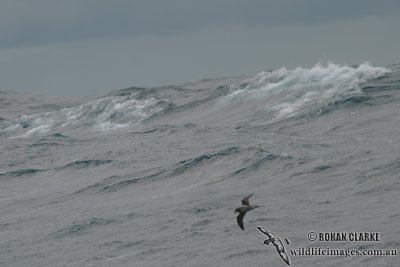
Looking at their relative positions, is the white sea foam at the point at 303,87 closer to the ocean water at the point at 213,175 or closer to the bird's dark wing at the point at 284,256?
the ocean water at the point at 213,175

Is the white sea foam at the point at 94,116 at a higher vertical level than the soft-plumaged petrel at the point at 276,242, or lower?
higher

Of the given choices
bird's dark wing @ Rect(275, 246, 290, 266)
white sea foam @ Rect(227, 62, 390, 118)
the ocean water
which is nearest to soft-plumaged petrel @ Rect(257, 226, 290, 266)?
bird's dark wing @ Rect(275, 246, 290, 266)

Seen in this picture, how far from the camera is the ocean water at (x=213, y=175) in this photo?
51531 millimetres

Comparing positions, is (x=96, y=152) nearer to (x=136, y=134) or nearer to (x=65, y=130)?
(x=136, y=134)

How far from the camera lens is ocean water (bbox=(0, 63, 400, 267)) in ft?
169

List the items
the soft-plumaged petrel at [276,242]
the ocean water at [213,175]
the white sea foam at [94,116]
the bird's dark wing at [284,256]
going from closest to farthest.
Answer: the bird's dark wing at [284,256], the soft-plumaged petrel at [276,242], the ocean water at [213,175], the white sea foam at [94,116]

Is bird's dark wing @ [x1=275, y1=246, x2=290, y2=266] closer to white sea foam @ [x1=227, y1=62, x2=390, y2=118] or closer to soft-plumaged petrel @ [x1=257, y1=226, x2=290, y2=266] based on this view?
soft-plumaged petrel @ [x1=257, y1=226, x2=290, y2=266]

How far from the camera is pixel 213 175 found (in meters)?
70.1

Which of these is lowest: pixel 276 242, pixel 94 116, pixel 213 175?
pixel 276 242

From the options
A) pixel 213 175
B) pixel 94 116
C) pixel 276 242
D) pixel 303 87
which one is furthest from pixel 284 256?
pixel 94 116

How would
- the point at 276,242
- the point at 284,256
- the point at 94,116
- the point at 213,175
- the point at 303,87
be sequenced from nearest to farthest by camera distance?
the point at 284,256 < the point at 276,242 < the point at 213,175 < the point at 303,87 < the point at 94,116

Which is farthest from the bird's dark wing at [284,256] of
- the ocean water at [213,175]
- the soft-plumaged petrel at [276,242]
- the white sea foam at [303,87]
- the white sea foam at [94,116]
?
the white sea foam at [94,116]

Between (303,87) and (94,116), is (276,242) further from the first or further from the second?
(94,116)

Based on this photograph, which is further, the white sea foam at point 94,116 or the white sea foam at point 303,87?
the white sea foam at point 94,116
